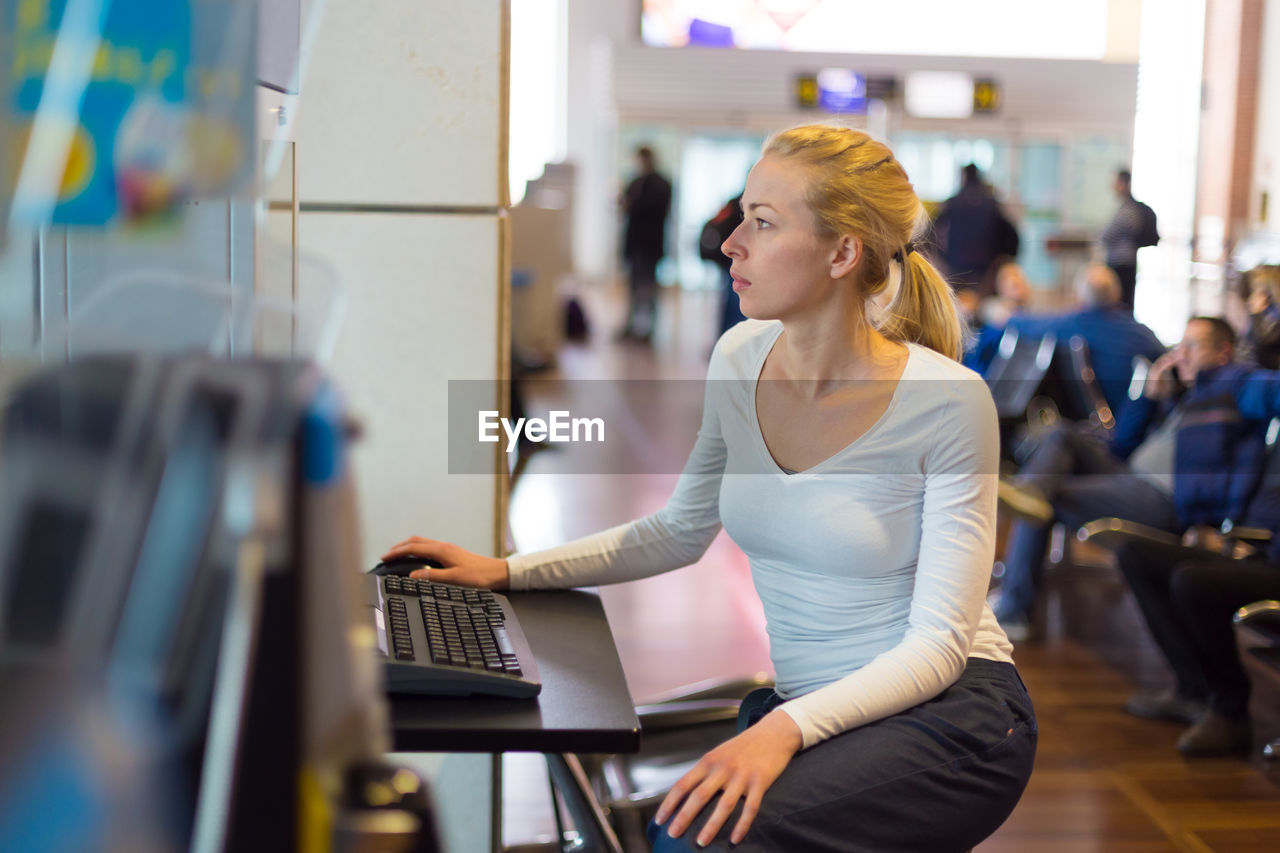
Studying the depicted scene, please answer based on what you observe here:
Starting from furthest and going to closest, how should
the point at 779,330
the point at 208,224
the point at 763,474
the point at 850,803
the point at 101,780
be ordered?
the point at 779,330
the point at 763,474
the point at 850,803
the point at 208,224
the point at 101,780

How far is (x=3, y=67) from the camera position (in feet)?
2.01

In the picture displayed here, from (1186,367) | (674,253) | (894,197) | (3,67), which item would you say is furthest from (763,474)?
(674,253)

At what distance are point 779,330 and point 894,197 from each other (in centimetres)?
23

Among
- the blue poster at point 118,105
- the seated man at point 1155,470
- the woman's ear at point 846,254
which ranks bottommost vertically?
the seated man at point 1155,470

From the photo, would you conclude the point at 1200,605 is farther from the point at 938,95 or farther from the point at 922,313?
the point at 938,95

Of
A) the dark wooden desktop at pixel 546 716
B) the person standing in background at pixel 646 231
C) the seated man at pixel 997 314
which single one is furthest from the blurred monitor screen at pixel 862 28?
the dark wooden desktop at pixel 546 716

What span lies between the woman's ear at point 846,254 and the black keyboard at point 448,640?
533mm

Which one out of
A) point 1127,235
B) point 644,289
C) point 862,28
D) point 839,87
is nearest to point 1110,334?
point 1127,235

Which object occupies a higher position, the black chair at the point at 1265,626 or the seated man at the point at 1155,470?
the seated man at the point at 1155,470

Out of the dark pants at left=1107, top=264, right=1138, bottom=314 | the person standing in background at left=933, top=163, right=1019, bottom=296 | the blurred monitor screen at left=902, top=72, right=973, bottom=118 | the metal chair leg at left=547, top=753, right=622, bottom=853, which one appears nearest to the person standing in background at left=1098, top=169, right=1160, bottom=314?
the dark pants at left=1107, top=264, right=1138, bottom=314

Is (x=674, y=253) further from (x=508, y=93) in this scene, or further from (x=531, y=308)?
(x=508, y=93)

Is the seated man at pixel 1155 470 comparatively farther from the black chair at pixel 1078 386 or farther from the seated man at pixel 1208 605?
the black chair at pixel 1078 386

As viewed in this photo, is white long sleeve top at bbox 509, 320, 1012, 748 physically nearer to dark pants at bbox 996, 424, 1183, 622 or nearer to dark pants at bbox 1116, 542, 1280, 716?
dark pants at bbox 1116, 542, 1280, 716

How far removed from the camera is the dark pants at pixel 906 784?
1.20 m
